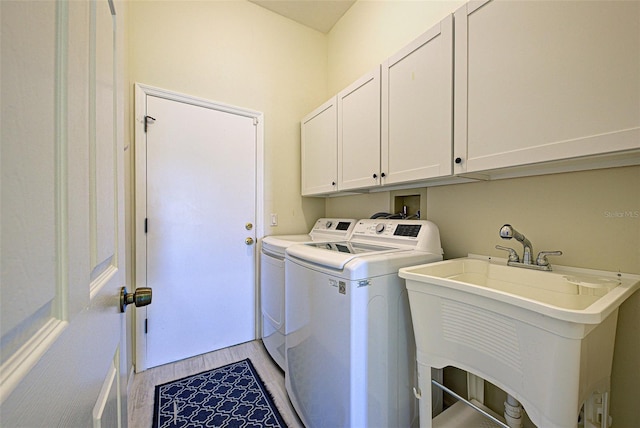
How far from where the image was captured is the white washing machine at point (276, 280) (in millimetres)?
1870

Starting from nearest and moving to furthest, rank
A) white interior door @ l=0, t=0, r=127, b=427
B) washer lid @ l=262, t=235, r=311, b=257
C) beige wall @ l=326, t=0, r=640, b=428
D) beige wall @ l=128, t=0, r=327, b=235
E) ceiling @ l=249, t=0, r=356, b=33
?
white interior door @ l=0, t=0, r=127, b=427 < beige wall @ l=326, t=0, r=640, b=428 < washer lid @ l=262, t=235, r=311, b=257 < beige wall @ l=128, t=0, r=327, b=235 < ceiling @ l=249, t=0, r=356, b=33

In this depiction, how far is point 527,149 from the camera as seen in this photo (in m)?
1.02

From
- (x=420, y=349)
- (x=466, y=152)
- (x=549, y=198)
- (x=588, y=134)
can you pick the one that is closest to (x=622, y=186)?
(x=549, y=198)

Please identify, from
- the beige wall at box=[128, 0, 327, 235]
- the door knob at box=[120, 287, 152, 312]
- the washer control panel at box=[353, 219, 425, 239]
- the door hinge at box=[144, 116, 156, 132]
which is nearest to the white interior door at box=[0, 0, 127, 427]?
the door knob at box=[120, 287, 152, 312]

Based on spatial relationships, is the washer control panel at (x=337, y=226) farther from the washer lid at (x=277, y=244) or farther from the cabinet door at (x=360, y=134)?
the cabinet door at (x=360, y=134)

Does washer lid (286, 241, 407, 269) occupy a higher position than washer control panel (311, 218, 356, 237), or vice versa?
washer control panel (311, 218, 356, 237)

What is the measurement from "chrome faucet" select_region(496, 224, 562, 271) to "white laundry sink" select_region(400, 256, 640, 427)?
51 mm

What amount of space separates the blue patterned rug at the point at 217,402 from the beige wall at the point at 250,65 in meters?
1.19

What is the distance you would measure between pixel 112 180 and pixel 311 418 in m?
1.43

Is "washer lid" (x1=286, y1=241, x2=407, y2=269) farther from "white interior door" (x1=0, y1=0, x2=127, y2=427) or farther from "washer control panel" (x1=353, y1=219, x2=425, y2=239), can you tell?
"white interior door" (x1=0, y1=0, x2=127, y2=427)

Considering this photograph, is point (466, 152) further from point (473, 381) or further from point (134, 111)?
point (134, 111)

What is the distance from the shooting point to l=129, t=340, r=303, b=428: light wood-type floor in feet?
4.97

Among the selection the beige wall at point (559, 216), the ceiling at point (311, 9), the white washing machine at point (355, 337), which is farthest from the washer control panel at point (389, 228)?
the ceiling at point (311, 9)

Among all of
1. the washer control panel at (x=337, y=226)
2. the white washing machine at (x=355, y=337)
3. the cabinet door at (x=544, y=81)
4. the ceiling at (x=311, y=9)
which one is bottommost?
the white washing machine at (x=355, y=337)
